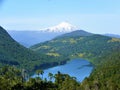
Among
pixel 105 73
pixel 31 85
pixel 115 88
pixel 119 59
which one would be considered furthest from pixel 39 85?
pixel 119 59

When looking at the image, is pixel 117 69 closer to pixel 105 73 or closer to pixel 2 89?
pixel 105 73

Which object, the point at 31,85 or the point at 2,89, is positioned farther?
the point at 31,85

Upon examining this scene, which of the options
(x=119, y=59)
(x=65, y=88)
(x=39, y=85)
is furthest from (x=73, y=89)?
(x=119, y=59)

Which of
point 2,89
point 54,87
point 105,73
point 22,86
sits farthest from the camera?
point 105,73

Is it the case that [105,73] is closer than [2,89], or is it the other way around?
[2,89]

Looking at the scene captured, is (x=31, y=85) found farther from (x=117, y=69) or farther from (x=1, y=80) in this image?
(x=117, y=69)

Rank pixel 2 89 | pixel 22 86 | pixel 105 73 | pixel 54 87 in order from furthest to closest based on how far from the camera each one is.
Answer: pixel 105 73 → pixel 54 87 → pixel 22 86 → pixel 2 89

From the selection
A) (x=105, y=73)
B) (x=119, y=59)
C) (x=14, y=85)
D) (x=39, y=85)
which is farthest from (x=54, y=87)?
(x=119, y=59)

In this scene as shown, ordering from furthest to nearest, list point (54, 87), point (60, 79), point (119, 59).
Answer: point (119, 59)
point (60, 79)
point (54, 87)

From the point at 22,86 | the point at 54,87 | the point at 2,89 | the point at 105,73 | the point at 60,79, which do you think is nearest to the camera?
the point at 2,89
